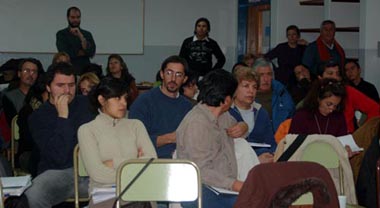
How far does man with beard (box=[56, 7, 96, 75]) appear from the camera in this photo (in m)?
8.55

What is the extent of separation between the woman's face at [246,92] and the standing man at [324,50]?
→ 3.59 meters

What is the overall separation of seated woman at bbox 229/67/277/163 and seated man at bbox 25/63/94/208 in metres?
1.07

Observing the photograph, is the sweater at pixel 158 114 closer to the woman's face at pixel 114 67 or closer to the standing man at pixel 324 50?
the woman's face at pixel 114 67

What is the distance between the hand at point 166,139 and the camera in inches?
171

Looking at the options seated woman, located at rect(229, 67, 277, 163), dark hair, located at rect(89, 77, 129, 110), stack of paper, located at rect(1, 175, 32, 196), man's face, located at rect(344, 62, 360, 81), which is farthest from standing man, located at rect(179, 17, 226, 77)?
stack of paper, located at rect(1, 175, 32, 196)

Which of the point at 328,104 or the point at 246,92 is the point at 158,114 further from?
the point at 328,104

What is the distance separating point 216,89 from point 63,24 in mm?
6480

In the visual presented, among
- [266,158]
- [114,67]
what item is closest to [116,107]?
[266,158]

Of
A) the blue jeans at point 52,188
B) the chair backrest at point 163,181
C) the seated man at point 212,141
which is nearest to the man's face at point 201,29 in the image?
the blue jeans at point 52,188

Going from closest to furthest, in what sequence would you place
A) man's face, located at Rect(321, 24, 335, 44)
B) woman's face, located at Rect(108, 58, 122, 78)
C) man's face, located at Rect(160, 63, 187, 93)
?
man's face, located at Rect(160, 63, 187, 93) → woman's face, located at Rect(108, 58, 122, 78) → man's face, located at Rect(321, 24, 335, 44)

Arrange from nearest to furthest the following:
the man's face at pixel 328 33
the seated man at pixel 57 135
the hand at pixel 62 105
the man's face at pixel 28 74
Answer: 1. the seated man at pixel 57 135
2. the hand at pixel 62 105
3. the man's face at pixel 28 74
4. the man's face at pixel 328 33

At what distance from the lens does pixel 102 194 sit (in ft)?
12.3

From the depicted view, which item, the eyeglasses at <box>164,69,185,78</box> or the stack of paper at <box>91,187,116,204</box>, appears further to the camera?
the eyeglasses at <box>164,69,185,78</box>

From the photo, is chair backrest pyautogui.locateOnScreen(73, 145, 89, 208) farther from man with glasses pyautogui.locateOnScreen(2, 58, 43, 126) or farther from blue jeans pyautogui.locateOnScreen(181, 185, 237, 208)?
man with glasses pyautogui.locateOnScreen(2, 58, 43, 126)
